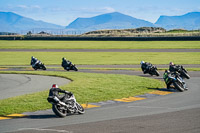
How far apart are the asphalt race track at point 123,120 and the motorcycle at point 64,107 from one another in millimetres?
230

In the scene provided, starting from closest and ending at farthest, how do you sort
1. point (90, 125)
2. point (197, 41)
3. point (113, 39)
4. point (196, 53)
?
point (90, 125) → point (196, 53) → point (197, 41) → point (113, 39)

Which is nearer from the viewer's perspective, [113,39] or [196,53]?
→ [196,53]

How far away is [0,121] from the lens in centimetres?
1488

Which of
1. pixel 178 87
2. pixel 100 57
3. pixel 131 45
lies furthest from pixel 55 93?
pixel 131 45

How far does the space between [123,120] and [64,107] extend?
2.50m

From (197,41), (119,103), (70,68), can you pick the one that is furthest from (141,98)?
(197,41)

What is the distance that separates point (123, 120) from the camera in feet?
46.8

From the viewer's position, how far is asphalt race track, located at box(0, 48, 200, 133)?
12727 millimetres

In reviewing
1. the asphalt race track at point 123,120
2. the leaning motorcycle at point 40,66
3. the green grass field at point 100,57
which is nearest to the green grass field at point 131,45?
the green grass field at point 100,57

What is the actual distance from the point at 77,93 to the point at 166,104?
5.73m

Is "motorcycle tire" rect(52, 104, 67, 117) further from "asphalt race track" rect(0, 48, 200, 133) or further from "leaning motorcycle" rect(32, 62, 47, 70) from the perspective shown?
"leaning motorcycle" rect(32, 62, 47, 70)

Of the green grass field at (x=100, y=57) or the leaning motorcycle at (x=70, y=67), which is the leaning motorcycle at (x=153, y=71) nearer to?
the leaning motorcycle at (x=70, y=67)

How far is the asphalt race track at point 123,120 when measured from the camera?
501 inches

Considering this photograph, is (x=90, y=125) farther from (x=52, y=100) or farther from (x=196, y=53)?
(x=196, y=53)
